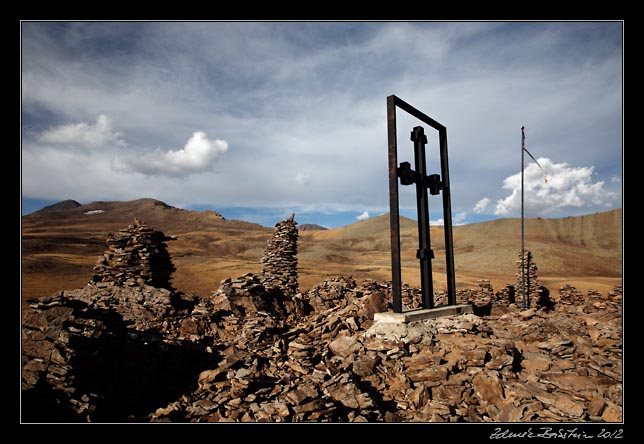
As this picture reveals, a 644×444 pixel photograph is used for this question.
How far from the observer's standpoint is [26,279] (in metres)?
23.8

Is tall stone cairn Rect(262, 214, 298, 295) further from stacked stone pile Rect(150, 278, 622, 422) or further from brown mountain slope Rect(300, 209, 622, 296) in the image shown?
brown mountain slope Rect(300, 209, 622, 296)

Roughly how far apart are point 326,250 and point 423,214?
201 ft

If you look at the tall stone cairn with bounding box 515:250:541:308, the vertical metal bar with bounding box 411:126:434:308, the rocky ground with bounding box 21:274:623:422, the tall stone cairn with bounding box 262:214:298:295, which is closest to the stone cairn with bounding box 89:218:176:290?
the rocky ground with bounding box 21:274:623:422

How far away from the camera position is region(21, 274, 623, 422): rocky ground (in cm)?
494

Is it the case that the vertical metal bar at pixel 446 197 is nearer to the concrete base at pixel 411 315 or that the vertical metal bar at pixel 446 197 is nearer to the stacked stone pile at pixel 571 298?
the concrete base at pixel 411 315

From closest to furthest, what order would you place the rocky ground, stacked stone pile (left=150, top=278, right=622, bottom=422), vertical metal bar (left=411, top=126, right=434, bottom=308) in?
the rocky ground → stacked stone pile (left=150, top=278, right=622, bottom=422) → vertical metal bar (left=411, top=126, right=434, bottom=308)

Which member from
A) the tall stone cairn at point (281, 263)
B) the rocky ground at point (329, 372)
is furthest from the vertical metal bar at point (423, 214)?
the tall stone cairn at point (281, 263)

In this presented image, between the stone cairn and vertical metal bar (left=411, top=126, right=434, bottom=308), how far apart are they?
357 inches

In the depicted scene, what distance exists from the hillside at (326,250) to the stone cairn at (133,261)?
33.5 feet

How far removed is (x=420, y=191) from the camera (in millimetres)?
8516

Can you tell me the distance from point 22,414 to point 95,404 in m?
0.83

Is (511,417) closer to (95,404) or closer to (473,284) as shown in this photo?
(95,404)

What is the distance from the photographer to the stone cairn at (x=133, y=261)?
12.2 metres

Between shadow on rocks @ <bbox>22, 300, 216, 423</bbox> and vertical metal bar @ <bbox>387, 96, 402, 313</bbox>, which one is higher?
vertical metal bar @ <bbox>387, 96, 402, 313</bbox>
